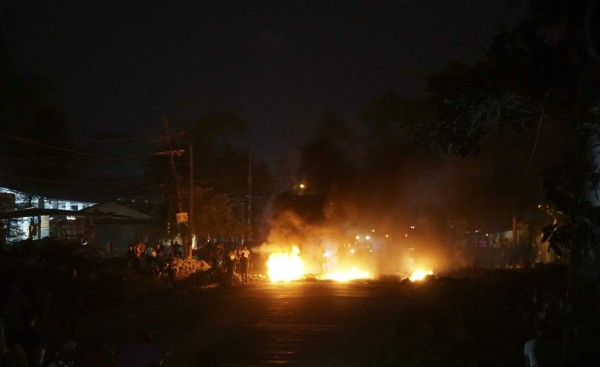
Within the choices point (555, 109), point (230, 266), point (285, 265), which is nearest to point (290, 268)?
point (285, 265)

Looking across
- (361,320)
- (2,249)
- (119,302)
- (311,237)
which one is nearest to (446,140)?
(361,320)

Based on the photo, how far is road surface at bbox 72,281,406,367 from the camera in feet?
43.5

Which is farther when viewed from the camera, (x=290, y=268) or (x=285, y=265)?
(x=290, y=268)

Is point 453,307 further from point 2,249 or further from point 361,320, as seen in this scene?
point 2,249

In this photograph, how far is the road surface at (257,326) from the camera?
1327cm

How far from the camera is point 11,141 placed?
37.5m

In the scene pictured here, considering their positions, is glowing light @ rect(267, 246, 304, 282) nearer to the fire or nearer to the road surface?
the fire

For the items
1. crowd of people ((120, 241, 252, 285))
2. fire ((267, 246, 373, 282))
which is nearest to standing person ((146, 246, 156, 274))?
crowd of people ((120, 241, 252, 285))

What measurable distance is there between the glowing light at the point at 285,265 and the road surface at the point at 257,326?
11.5m

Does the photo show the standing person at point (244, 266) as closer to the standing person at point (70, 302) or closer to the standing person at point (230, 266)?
the standing person at point (230, 266)

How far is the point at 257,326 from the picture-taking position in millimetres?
17234

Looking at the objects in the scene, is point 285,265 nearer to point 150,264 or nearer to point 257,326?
point 150,264

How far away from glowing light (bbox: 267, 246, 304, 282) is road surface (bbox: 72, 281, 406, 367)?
11.5 meters

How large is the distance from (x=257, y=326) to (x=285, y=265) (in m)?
24.1
